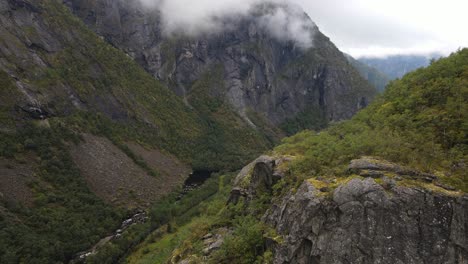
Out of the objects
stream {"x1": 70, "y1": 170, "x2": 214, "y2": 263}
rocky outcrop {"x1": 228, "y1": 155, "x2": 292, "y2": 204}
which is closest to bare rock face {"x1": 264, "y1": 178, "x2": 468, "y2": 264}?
rocky outcrop {"x1": 228, "y1": 155, "x2": 292, "y2": 204}

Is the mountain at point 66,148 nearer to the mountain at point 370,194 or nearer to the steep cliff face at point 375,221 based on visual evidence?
the mountain at point 370,194

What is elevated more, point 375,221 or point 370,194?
point 370,194

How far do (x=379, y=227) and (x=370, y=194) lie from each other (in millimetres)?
2267

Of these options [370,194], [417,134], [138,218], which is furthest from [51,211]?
[417,134]

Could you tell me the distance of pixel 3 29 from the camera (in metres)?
151

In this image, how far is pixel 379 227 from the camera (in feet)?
80.4

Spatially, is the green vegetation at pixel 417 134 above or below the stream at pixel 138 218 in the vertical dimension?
above

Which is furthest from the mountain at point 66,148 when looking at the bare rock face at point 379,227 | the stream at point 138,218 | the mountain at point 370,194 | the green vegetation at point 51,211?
the bare rock face at point 379,227

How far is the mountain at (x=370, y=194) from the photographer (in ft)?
78.9

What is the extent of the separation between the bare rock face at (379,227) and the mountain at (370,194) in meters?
0.06

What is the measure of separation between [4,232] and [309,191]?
8684cm

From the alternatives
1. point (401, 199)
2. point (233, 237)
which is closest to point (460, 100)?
point (401, 199)

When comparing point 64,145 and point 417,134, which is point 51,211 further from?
point 417,134

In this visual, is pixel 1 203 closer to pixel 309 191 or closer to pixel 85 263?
pixel 85 263
